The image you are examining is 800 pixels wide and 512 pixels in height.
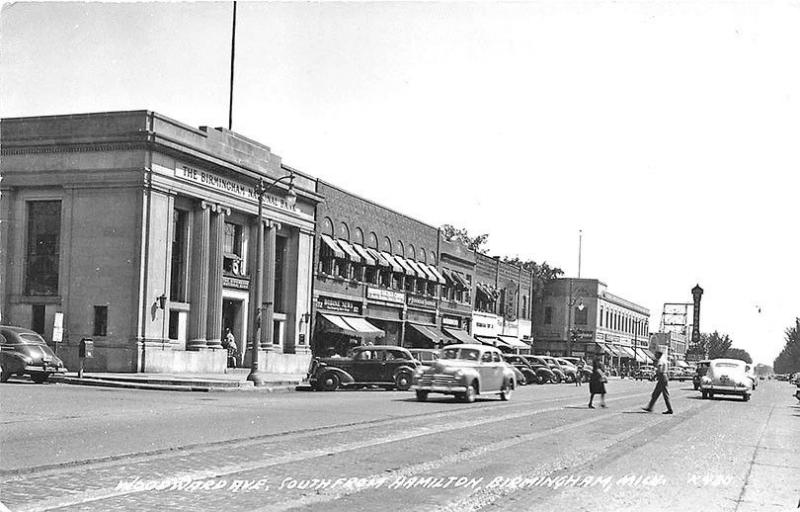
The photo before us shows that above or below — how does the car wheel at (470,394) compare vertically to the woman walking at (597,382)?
below

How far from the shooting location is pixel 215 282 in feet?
128

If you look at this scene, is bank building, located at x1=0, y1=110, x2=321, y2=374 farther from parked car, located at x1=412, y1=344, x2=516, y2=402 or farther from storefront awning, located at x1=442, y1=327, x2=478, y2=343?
storefront awning, located at x1=442, y1=327, x2=478, y2=343

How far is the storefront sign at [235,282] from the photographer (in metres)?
40.3

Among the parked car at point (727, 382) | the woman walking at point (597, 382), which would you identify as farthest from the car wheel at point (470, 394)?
the parked car at point (727, 382)

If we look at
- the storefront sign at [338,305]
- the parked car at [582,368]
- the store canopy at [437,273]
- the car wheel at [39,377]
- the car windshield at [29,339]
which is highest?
the store canopy at [437,273]

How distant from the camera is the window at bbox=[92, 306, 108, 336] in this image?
113 ft

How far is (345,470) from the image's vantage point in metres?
10.6

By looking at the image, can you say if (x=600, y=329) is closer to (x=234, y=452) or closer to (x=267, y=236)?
(x=267, y=236)

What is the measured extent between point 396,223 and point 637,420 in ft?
123

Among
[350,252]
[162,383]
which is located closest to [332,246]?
[350,252]

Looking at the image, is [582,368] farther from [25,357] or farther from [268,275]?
[25,357]

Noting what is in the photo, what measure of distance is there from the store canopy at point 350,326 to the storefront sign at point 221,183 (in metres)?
7.13

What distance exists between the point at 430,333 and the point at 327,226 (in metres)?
15.2

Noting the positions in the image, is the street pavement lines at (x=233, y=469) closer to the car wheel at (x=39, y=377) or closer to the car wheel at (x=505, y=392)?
the car wheel at (x=505, y=392)
